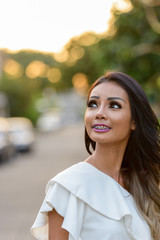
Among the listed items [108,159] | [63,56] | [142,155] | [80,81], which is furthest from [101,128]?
[80,81]

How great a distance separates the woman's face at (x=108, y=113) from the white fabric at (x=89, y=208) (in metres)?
0.18

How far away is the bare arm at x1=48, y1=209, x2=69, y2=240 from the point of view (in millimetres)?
2027

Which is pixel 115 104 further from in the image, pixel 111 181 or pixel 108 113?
pixel 111 181

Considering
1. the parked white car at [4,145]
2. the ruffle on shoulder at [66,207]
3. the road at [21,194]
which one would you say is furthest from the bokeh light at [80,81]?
the ruffle on shoulder at [66,207]

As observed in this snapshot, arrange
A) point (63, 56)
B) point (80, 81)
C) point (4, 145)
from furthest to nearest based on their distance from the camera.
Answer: point (80, 81) → point (63, 56) → point (4, 145)

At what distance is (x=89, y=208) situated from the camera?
209cm

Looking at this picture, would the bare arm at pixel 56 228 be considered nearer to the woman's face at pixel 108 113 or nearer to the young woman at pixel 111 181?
the young woman at pixel 111 181

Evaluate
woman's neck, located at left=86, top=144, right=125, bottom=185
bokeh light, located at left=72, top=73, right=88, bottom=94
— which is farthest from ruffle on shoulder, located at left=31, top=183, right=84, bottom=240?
bokeh light, located at left=72, top=73, right=88, bottom=94

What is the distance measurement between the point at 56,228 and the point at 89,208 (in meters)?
0.18

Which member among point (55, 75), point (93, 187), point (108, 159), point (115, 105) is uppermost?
point (55, 75)

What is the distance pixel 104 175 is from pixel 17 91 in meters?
44.1

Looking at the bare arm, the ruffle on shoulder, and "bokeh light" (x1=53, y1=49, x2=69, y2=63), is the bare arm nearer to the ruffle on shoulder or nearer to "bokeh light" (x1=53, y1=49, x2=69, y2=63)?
the ruffle on shoulder

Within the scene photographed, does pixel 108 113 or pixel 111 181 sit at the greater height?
pixel 108 113

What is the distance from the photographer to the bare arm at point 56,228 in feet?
6.65
